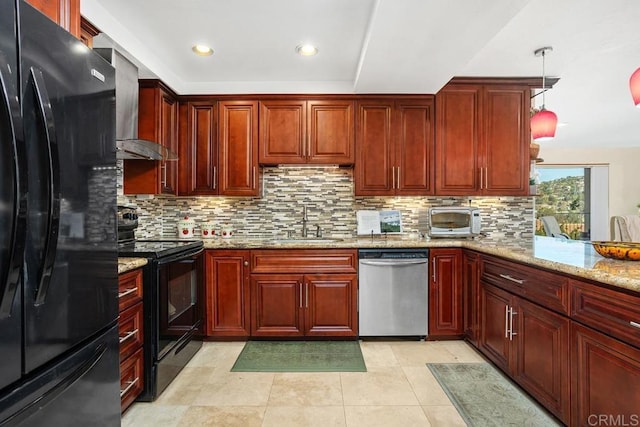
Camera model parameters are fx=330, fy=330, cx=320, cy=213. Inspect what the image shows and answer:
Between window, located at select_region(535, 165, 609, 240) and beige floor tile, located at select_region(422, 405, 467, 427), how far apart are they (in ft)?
19.5

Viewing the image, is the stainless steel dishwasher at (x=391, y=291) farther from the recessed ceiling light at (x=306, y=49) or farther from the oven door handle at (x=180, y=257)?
the recessed ceiling light at (x=306, y=49)

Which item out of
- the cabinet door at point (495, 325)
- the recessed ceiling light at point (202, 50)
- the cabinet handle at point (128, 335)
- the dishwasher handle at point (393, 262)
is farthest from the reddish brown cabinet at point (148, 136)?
the cabinet door at point (495, 325)

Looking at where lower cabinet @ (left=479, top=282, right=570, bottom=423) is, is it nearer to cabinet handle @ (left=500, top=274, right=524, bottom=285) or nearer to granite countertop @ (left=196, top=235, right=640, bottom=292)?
cabinet handle @ (left=500, top=274, right=524, bottom=285)

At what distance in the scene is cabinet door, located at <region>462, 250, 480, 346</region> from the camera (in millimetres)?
2700

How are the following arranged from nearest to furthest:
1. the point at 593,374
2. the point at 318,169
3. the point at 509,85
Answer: the point at 593,374
the point at 509,85
the point at 318,169

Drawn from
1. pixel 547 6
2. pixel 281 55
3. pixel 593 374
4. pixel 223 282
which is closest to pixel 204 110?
pixel 281 55

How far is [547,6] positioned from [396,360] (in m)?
2.63

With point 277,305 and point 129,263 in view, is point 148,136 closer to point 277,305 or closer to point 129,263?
point 129,263

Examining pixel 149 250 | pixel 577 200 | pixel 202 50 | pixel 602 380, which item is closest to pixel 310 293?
pixel 149 250

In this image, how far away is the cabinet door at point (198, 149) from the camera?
3.25 metres

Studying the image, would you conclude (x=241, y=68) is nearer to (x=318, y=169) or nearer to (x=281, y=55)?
(x=281, y=55)

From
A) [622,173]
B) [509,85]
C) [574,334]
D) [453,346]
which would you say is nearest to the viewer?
[574,334]

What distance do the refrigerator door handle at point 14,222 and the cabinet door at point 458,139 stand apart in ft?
10.1

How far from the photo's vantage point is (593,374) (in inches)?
58.5
